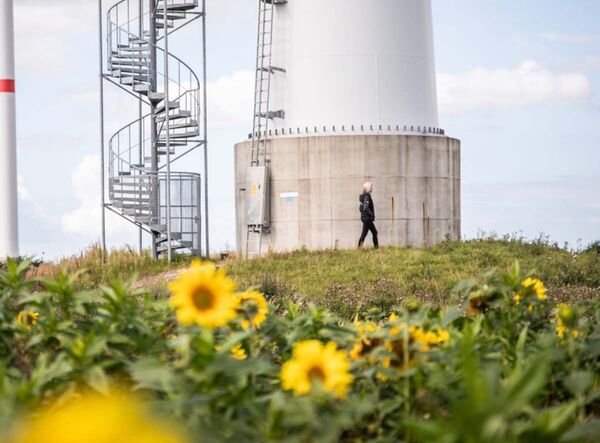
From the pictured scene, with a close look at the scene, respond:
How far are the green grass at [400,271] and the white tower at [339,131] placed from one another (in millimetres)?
3085

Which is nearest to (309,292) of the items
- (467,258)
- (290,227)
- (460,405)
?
(467,258)

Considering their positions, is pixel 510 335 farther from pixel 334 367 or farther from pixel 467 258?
pixel 467 258

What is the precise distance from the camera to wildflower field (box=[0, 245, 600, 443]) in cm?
149

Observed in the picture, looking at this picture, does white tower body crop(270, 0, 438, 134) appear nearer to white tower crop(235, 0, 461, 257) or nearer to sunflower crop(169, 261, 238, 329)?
white tower crop(235, 0, 461, 257)

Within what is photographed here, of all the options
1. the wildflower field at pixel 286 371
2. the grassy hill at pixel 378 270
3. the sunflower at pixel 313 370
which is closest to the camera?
the wildflower field at pixel 286 371

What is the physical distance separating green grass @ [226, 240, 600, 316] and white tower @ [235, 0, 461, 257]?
309 centimetres

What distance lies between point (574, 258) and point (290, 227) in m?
7.82

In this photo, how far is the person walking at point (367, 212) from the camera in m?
22.2

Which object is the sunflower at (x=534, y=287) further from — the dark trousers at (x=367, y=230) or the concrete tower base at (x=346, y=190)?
the concrete tower base at (x=346, y=190)

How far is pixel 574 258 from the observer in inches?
733

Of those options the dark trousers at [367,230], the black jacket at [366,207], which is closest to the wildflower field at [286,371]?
the black jacket at [366,207]

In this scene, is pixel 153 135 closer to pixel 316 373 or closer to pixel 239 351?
pixel 239 351

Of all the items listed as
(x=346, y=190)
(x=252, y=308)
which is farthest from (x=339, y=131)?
(x=252, y=308)

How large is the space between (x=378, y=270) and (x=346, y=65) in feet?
28.3
